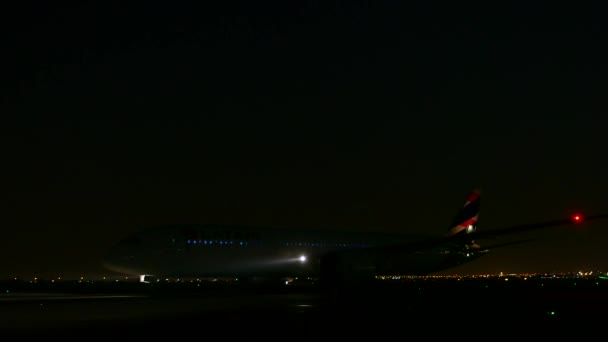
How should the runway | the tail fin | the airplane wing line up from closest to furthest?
the runway, the airplane wing, the tail fin

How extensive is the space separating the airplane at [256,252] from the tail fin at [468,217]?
1202 cm

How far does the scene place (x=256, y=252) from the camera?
158 feet

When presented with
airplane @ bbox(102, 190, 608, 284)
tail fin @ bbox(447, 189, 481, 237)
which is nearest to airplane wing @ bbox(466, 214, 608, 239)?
airplane @ bbox(102, 190, 608, 284)

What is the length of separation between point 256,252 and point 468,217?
25409 millimetres

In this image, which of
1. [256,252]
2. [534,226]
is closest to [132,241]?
[256,252]

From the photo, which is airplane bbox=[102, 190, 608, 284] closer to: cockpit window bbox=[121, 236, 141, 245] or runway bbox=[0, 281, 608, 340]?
cockpit window bbox=[121, 236, 141, 245]

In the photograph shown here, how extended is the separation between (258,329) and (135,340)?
3.46m

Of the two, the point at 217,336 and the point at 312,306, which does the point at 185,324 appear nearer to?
the point at 217,336

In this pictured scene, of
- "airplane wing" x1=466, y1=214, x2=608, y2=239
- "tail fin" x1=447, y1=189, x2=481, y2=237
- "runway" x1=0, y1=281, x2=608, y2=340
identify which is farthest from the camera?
"tail fin" x1=447, y1=189, x2=481, y2=237

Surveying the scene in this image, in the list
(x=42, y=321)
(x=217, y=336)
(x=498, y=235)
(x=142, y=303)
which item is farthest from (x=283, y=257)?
(x=217, y=336)

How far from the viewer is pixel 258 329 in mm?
18312

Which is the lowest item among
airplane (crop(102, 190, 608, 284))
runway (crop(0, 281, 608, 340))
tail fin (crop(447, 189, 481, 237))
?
runway (crop(0, 281, 608, 340))

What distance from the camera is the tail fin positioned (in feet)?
215

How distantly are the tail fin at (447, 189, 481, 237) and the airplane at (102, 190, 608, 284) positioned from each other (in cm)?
1202
